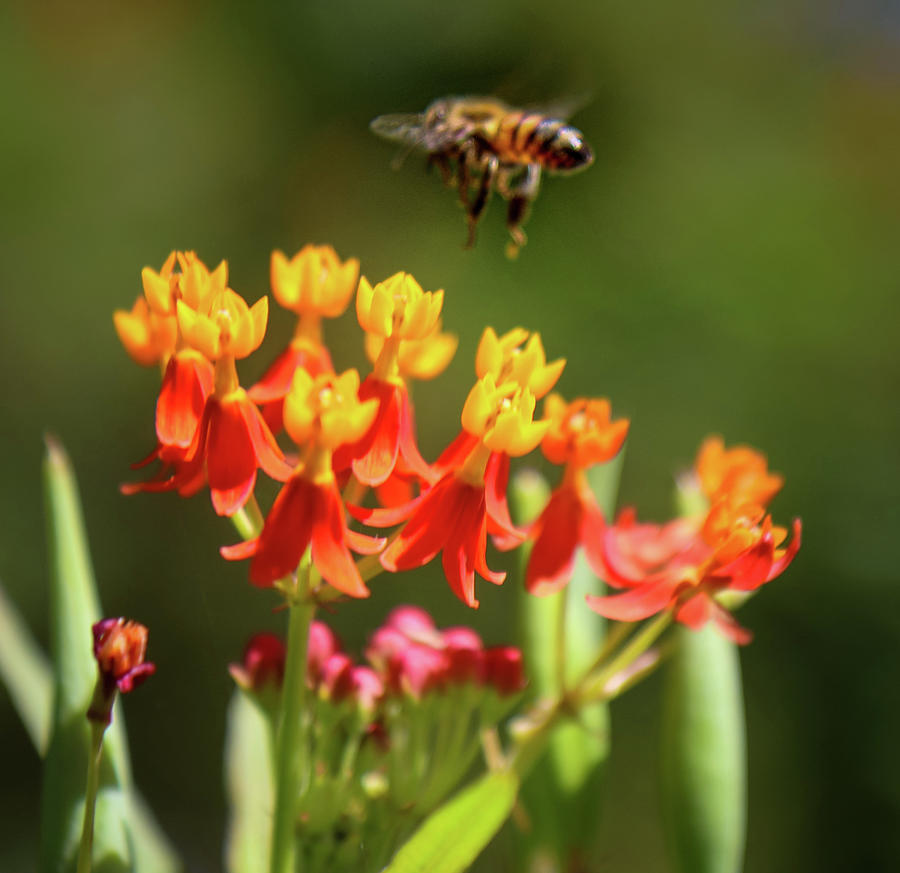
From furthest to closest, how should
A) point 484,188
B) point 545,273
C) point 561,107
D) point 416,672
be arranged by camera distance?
point 545,273, point 561,107, point 484,188, point 416,672

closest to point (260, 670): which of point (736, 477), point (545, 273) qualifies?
point (736, 477)

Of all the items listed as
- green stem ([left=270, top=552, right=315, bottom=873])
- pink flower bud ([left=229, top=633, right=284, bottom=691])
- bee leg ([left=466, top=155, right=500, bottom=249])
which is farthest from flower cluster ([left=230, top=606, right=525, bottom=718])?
bee leg ([left=466, top=155, right=500, bottom=249])

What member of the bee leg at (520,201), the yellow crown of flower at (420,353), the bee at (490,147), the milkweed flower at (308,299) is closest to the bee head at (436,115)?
the bee at (490,147)

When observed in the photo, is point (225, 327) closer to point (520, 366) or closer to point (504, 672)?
point (520, 366)

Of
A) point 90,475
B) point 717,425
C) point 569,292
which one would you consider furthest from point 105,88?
point 717,425

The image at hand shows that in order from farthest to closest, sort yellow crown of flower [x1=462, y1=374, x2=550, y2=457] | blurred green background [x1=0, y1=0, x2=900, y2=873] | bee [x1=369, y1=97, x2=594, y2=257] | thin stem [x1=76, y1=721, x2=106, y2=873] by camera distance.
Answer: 1. blurred green background [x1=0, y1=0, x2=900, y2=873]
2. bee [x1=369, y1=97, x2=594, y2=257]
3. yellow crown of flower [x1=462, y1=374, x2=550, y2=457]
4. thin stem [x1=76, y1=721, x2=106, y2=873]

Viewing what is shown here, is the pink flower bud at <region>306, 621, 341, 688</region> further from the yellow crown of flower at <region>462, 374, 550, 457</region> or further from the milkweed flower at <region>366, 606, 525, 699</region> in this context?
the yellow crown of flower at <region>462, 374, 550, 457</region>
